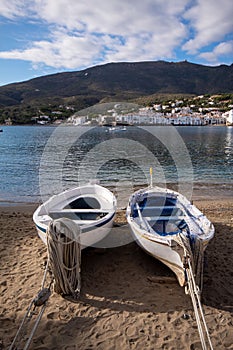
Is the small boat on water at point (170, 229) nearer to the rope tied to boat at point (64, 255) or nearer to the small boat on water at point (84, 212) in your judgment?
the small boat on water at point (84, 212)

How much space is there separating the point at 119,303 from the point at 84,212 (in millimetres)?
2650

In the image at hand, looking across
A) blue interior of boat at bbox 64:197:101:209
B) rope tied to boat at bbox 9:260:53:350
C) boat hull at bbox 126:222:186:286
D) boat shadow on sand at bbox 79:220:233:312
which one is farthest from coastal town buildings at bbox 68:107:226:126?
rope tied to boat at bbox 9:260:53:350

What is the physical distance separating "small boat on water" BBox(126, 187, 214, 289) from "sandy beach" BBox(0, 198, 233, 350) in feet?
1.69

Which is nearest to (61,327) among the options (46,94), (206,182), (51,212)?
(51,212)

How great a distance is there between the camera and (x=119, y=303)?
193 inches

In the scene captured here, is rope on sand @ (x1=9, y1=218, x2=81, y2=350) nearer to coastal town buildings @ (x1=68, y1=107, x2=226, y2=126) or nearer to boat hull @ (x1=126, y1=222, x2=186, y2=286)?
boat hull @ (x1=126, y1=222, x2=186, y2=286)

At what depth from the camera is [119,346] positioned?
3926 mm

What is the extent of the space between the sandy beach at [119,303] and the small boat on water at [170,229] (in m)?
0.51

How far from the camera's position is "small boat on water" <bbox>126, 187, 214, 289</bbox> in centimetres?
491

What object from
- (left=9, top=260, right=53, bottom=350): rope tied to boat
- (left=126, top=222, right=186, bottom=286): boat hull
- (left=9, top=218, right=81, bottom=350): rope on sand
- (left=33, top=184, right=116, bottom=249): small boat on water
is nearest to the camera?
(left=9, top=260, right=53, bottom=350): rope tied to boat

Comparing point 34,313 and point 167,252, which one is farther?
point 167,252

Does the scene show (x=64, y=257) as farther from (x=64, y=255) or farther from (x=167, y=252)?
(x=167, y=252)

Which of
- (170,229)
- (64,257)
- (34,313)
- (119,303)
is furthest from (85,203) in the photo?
(34,313)

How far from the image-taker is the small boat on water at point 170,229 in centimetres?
491
